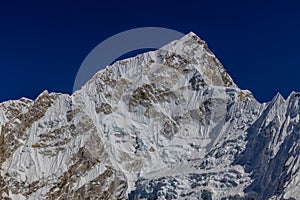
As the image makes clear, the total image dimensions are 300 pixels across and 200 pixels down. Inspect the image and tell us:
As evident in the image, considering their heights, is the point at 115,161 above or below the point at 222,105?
below

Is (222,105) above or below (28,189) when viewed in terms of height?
above

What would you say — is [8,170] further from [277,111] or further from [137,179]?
[277,111]

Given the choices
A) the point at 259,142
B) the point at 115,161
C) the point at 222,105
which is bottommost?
the point at 259,142

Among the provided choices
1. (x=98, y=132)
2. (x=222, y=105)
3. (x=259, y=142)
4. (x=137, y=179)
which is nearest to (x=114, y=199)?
(x=137, y=179)

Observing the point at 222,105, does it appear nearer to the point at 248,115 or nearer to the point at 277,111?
the point at 248,115

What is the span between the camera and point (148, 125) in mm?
192750

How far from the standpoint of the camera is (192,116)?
19075cm

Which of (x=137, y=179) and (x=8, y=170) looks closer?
(x=137, y=179)

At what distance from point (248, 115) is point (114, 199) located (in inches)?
1588

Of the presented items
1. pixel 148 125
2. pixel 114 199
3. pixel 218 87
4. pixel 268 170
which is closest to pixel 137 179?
pixel 114 199

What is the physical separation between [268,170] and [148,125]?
70124 millimetres

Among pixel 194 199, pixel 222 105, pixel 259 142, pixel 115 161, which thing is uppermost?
pixel 222 105

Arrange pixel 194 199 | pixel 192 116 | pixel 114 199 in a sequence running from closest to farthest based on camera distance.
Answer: pixel 194 199 → pixel 114 199 → pixel 192 116

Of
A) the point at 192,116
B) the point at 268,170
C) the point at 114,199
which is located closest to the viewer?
the point at 268,170
